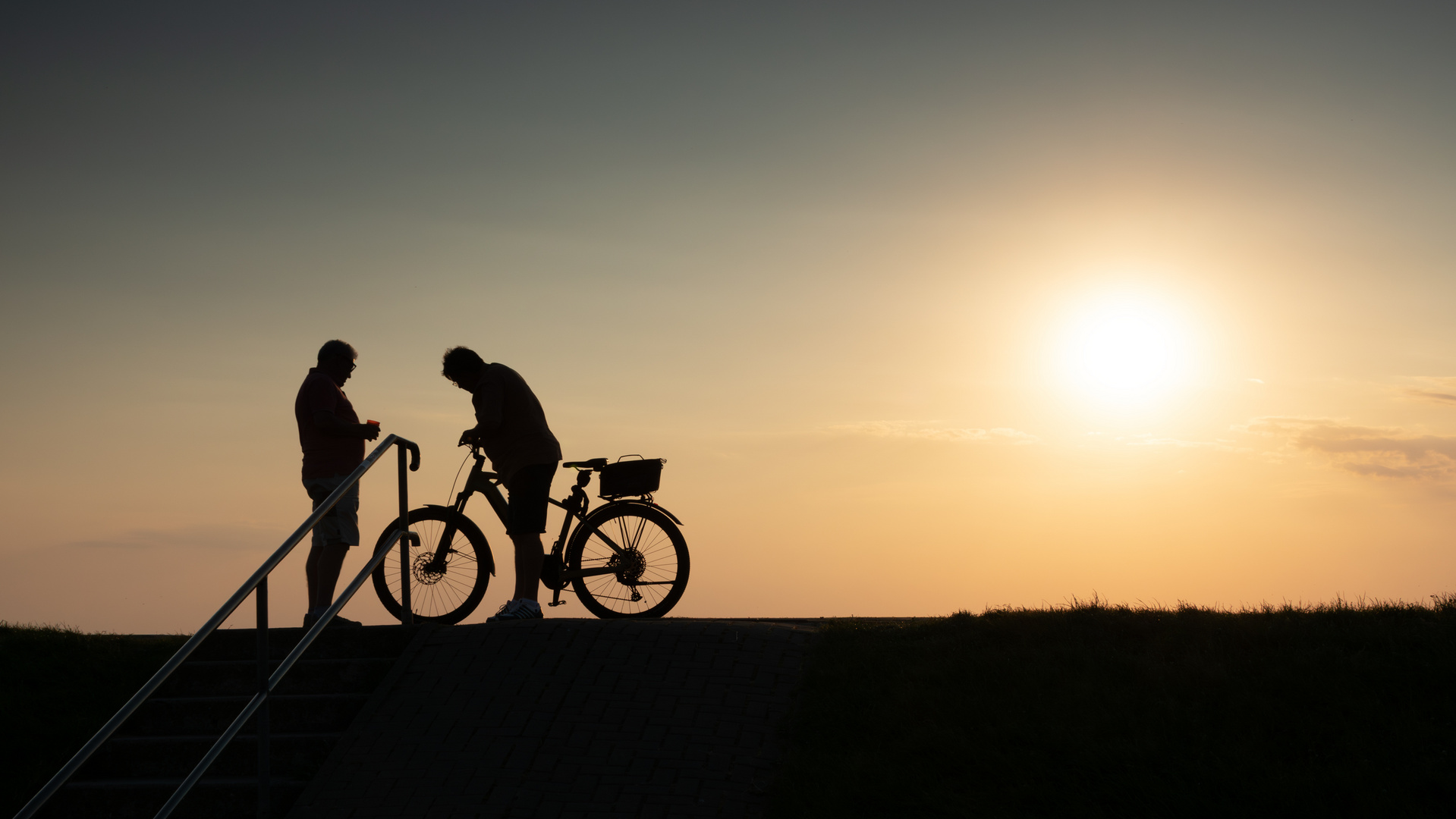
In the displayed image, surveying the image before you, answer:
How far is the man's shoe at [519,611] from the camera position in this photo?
7715 millimetres

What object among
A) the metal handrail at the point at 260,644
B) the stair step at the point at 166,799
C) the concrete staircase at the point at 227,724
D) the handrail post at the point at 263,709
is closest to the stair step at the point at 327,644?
the concrete staircase at the point at 227,724

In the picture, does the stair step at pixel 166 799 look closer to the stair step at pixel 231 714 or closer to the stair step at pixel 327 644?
the stair step at pixel 231 714

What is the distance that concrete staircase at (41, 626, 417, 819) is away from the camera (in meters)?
5.93

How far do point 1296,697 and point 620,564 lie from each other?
4660mm

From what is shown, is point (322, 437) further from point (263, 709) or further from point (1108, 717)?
point (1108, 717)

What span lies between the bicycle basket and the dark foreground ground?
184cm

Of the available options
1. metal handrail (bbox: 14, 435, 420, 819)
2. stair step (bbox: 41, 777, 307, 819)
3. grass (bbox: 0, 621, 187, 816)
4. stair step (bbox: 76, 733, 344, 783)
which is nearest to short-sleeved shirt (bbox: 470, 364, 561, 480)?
metal handrail (bbox: 14, 435, 420, 819)

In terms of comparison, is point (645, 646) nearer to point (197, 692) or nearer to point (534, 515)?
point (534, 515)

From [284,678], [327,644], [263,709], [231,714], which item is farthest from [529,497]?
[263,709]

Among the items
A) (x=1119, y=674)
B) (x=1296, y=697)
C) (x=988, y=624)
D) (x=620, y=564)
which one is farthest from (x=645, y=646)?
(x=1296, y=697)

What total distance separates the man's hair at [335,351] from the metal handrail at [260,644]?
0.78 metres

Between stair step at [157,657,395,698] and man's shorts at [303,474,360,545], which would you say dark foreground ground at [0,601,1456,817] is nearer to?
stair step at [157,657,395,698]

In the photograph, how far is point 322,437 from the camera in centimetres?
758

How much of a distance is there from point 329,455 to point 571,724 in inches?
110
